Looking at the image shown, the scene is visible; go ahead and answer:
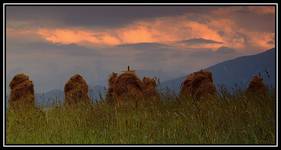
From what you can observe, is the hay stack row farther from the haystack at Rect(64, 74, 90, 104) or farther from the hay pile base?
the haystack at Rect(64, 74, 90, 104)

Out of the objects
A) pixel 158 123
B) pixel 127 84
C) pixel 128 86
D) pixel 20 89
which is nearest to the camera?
pixel 158 123

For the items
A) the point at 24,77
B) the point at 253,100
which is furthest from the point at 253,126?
the point at 24,77

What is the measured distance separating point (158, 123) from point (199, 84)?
479cm

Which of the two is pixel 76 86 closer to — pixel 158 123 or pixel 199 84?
pixel 199 84

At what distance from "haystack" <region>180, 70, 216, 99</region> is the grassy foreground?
2613 mm

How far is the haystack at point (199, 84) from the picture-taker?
15.6 meters

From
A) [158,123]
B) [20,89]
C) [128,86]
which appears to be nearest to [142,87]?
[128,86]

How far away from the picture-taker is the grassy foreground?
10.8 metres

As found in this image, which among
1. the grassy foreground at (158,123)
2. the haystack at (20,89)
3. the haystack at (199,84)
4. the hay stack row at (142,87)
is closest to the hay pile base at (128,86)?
the hay stack row at (142,87)

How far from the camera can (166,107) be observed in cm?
1277

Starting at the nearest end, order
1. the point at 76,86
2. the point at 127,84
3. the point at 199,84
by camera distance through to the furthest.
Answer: the point at 127,84 < the point at 199,84 < the point at 76,86

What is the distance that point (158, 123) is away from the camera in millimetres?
11602

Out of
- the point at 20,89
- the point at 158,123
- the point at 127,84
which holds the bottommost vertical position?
the point at 158,123

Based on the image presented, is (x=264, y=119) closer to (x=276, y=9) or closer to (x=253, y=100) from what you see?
(x=253, y=100)
